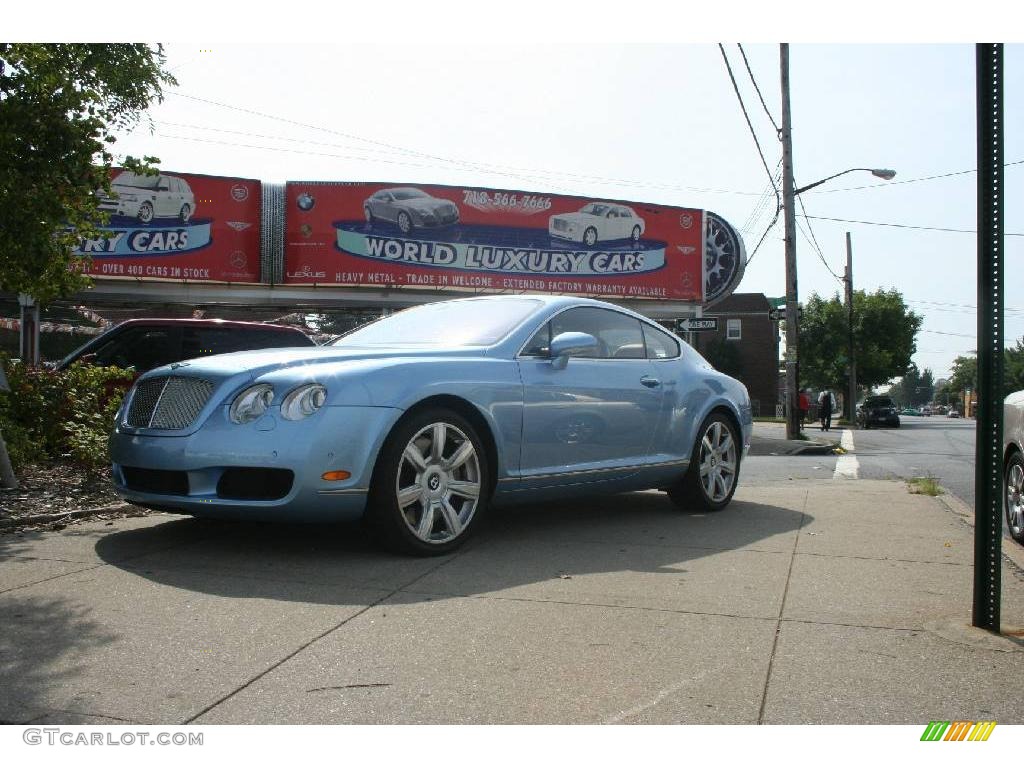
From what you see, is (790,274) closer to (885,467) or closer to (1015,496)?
(885,467)

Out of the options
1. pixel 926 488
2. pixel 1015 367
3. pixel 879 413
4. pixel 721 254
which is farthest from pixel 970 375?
pixel 926 488

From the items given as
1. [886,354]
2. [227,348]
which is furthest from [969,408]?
[227,348]

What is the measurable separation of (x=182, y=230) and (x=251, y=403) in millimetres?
19491

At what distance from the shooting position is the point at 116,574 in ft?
14.8

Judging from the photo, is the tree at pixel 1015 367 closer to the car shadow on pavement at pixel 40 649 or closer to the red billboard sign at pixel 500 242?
the red billboard sign at pixel 500 242

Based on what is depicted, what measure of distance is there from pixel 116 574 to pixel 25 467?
3.73 metres

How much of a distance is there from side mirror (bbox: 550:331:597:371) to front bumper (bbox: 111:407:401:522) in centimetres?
124

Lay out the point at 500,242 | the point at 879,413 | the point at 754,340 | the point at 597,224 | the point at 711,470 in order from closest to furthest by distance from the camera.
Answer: the point at 711,470, the point at 500,242, the point at 597,224, the point at 879,413, the point at 754,340

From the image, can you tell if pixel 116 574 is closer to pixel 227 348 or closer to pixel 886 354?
pixel 227 348

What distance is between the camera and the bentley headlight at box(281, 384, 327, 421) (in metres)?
4.69

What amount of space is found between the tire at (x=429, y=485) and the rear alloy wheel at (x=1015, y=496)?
3.48m

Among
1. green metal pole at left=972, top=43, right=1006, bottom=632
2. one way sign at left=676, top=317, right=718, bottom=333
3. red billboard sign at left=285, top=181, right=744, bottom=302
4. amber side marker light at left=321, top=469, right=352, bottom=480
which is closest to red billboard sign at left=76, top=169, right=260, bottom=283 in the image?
red billboard sign at left=285, top=181, right=744, bottom=302

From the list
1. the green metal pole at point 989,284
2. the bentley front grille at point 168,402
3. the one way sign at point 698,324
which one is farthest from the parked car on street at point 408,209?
the green metal pole at point 989,284

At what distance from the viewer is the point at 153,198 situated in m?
22.6
